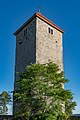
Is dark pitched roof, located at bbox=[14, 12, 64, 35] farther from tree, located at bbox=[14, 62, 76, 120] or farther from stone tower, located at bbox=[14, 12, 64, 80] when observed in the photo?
tree, located at bbox=[14, 62, 76, 120]

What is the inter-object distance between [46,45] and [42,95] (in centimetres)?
761

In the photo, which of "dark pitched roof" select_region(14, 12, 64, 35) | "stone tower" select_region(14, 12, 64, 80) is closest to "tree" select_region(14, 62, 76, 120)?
"stone tower" select_region(14, 12, 64, 80)

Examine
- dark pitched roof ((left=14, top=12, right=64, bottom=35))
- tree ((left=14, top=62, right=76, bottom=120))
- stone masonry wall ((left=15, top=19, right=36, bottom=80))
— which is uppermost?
dark pitched roof ((left=14, top=12, right=64, bottom=35))

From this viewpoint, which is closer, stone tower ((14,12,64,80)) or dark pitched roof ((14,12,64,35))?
stone tower ((14,12,64,80))

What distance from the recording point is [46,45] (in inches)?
930

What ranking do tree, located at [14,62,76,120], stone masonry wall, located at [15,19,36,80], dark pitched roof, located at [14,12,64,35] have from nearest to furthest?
tree, located at [14,62,76,120] → stone masonry wall, located at [15,19,36,80] → dark pitched roof, located at [14,12,64,35]

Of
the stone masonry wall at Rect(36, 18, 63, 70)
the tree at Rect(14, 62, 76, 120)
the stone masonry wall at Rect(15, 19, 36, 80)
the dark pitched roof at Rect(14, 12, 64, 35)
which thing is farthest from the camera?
the dark pitched roof at Rect(14, 12, 64, 35)

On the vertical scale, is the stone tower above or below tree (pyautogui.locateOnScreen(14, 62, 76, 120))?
above

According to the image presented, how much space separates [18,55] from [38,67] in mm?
7669

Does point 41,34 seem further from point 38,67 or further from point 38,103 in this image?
point 38,103

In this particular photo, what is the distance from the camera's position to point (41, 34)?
77.5 feet

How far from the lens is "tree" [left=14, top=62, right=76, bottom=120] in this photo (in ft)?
55.0

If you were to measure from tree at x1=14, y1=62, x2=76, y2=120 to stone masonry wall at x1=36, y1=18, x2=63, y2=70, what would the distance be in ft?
15.8

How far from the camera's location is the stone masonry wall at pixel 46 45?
22.9 m
